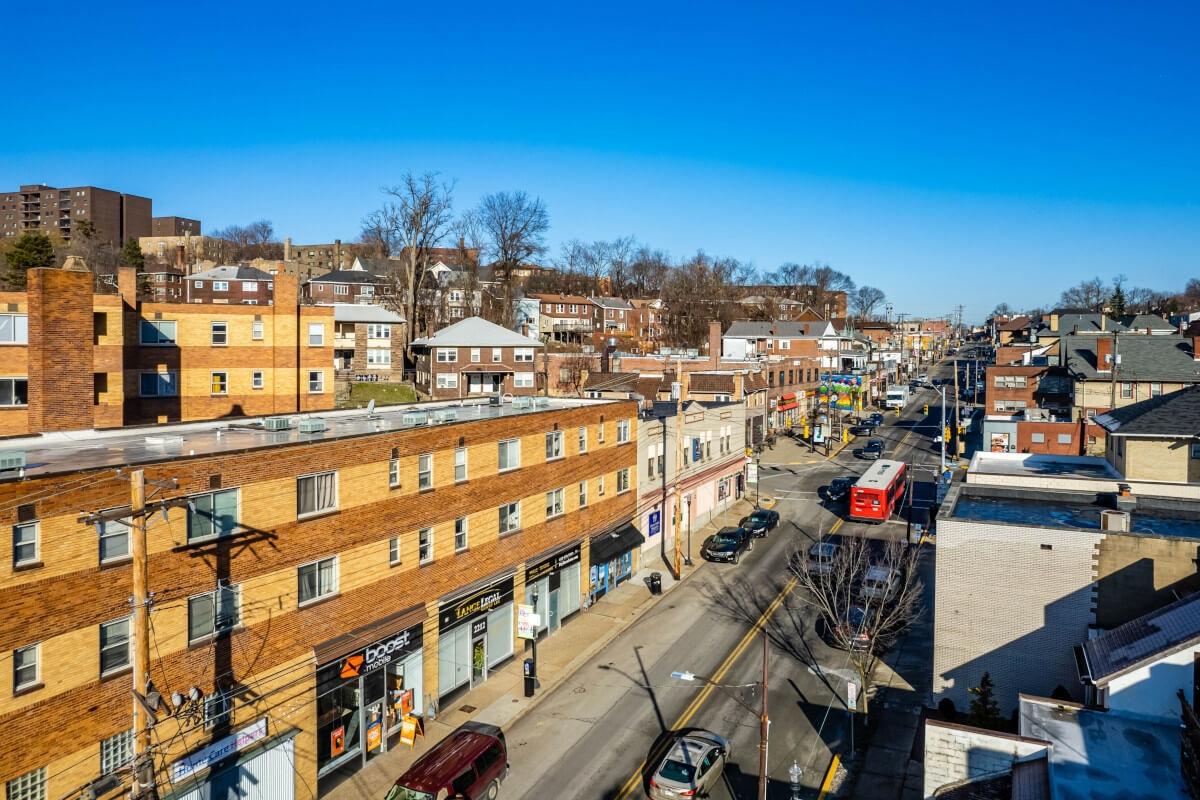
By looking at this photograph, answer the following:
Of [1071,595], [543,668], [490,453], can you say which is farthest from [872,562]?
[490,453]

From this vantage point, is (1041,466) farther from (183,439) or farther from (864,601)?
(183,439)

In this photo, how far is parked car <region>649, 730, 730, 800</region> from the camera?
2017cm

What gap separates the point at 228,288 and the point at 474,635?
60710mm

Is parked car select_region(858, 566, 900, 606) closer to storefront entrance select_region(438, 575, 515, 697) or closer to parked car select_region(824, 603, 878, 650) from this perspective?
parked car select_region(824, 603, 878, 650)

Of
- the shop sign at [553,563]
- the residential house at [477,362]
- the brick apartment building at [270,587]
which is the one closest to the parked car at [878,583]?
the shop sign at [553,563]

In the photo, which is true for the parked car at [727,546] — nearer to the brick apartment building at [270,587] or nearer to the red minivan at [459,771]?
the brick apartment building at [270,587]

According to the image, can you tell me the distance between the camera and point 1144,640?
18.0 m

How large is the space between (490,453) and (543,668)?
782 centimetres

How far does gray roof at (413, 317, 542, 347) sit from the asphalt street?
1228 inches

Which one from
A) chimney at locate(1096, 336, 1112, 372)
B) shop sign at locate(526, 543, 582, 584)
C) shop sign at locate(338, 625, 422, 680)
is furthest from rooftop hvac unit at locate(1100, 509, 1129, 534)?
chimney at locate(1096, 336, 1112, 372)

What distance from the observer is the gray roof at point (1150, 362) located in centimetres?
5869

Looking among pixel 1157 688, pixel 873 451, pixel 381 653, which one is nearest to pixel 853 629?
pixel 1157 688

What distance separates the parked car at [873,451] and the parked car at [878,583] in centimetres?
3739

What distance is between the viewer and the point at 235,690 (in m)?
19.4
